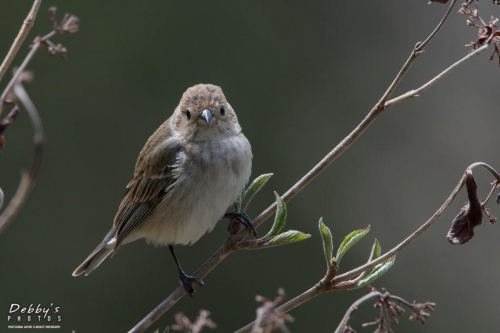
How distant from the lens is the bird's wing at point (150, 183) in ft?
13.6

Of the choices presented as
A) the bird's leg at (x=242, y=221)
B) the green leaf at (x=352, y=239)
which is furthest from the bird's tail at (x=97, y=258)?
the green leaf at (x=352, y=239)

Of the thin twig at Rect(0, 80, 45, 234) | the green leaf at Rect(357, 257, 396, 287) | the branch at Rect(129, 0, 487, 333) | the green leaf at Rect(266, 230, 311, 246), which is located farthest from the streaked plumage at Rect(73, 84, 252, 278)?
the thin twig at Rect(0, 80, 45, 234)

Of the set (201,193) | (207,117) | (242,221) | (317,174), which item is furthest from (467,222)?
(207,117)

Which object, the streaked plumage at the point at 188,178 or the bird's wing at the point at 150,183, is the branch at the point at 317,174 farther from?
the bird's wing at the point at 150,183

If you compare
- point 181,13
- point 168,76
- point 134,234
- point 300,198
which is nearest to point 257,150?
point 300,198

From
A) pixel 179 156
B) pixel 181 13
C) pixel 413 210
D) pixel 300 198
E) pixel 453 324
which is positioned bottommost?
pixel 453 324

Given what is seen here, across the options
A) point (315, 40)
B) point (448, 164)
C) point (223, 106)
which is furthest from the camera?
point (315, 40)

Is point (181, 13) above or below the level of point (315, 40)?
above

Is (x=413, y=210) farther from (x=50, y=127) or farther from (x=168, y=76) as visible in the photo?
(x=50, y=127)

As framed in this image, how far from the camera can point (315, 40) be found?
32.1ft

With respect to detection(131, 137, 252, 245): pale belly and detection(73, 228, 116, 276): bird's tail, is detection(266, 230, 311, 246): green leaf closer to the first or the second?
detection(131, 137, 252, 245): pale belly

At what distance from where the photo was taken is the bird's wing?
164 inches

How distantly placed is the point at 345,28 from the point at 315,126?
4.84 ft

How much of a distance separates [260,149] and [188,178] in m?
4.70
